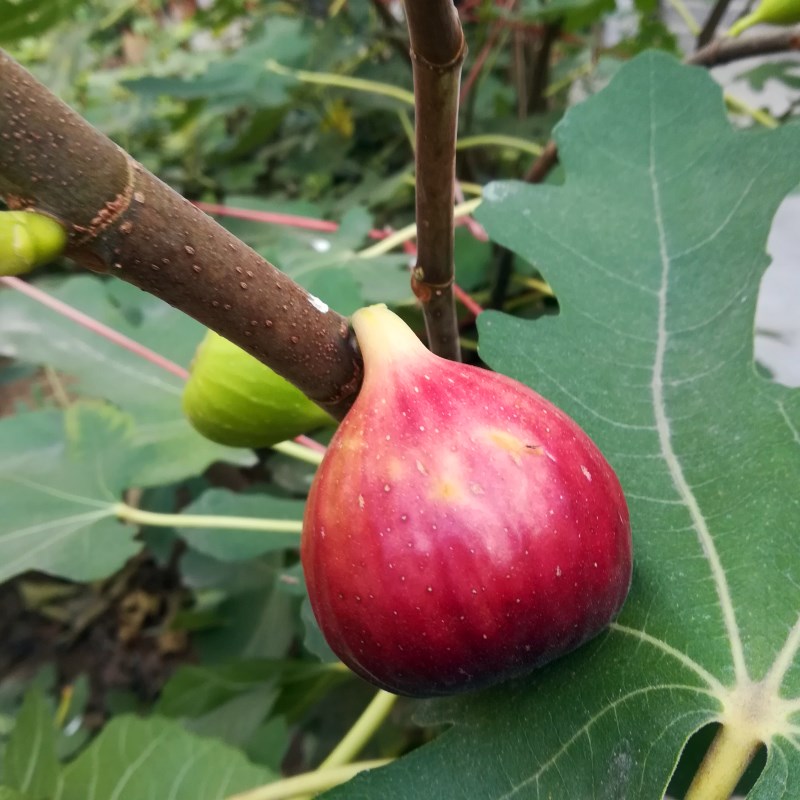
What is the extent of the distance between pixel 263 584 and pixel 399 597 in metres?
0.85

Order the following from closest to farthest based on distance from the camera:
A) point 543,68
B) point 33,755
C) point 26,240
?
point 26,240
point 33,755
point 543,68

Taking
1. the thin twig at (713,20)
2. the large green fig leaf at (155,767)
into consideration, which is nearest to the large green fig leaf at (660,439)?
A: the large green fig leaf at (155,767)

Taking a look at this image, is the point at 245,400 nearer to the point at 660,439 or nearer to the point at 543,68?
the point at 660,439

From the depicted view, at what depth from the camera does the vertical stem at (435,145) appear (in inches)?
9.8

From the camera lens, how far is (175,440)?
0.75m

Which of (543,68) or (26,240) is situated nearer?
(26,240)

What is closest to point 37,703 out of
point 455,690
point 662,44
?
point 455,690

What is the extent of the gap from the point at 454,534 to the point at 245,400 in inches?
6.9

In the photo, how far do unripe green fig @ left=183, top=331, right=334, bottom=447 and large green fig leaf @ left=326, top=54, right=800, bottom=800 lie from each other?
114 mm

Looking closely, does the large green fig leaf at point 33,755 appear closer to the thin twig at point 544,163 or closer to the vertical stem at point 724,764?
the vertical stem at point 724,764

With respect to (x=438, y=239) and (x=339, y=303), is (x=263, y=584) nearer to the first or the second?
(x=339, y=303)

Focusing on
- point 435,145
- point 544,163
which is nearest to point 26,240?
point 435,145

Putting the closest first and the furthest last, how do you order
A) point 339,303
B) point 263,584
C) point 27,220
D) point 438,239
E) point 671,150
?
point 27,220 → point 438,239 → point 671,150 → point 339,303 → point 263,584

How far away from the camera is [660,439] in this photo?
1.30ft
